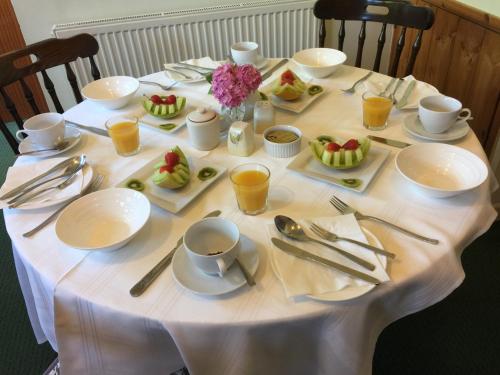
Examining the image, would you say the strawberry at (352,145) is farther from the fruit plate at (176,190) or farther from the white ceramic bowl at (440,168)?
the fruit plate at (176,190)

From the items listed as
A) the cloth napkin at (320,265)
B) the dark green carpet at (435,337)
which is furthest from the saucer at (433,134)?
the dark green carpet at (435,337)

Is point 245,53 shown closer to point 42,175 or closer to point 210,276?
point 42,175

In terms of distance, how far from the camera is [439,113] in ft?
3.68

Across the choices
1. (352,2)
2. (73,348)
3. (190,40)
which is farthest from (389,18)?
(73,348)

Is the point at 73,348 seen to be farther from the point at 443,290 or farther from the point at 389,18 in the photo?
the point at 389,18

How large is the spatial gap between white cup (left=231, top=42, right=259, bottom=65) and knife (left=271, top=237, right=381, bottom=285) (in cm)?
104

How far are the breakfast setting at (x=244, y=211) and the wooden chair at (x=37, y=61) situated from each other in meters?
0.25

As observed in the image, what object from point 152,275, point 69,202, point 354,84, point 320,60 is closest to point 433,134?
point 354,84

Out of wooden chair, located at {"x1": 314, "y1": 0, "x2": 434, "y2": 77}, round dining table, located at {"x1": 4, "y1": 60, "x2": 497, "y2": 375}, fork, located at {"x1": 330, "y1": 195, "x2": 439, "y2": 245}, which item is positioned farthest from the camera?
wooden chair, located at {"x1": 314, "y1": 0, "x2": 434, "y2": 77}

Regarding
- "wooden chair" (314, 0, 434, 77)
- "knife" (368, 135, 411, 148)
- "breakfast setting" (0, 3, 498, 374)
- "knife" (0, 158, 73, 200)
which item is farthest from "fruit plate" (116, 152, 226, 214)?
"wooden chair" (314, 0, 434, 77)

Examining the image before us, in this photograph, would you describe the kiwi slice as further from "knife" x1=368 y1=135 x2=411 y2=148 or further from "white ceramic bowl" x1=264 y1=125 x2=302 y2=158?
"knife" x1=368 y1=135 x2=411 y2=148

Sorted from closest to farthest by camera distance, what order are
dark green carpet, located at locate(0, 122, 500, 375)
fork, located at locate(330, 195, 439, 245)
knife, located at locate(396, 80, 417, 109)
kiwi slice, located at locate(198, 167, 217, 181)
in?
fork, located at locate(330, 195, 439, 245) < kiwi slice, located at locate(198, 167, 217, 181) < knife, located at locate(396, 80, 417, 109) < dark green carpet, located at locate(0, 122, 500, 375)

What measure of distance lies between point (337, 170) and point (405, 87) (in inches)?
23.0

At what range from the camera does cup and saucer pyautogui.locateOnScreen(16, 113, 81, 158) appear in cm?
120
